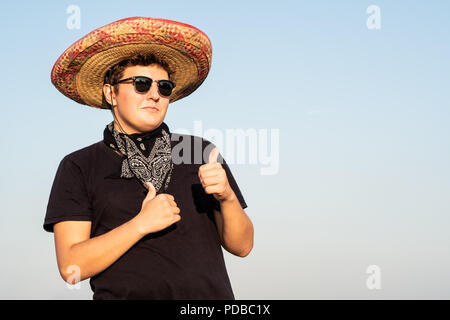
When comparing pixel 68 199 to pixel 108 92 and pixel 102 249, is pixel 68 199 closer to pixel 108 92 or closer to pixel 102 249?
pixel 102 249

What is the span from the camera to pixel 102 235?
360cm

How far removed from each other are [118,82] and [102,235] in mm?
1328

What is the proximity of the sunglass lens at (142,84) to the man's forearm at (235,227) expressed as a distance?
1079 mm

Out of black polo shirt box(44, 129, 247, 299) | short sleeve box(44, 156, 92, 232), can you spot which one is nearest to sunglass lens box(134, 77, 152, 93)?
black polo shirt box(44, 129, 247, 299)

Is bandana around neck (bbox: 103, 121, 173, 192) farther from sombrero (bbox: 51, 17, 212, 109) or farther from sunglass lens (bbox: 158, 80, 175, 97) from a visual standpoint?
sombrero (bbox: 51, 17, 212, 109)

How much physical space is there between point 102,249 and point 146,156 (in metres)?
0.89

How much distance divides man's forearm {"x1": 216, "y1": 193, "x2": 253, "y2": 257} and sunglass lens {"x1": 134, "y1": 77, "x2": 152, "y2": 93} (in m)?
1.08

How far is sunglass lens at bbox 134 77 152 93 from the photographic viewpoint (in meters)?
4.13

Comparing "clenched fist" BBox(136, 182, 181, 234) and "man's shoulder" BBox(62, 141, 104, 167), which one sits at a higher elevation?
"man's shoulder" BBox(62, 141, 104, 167)

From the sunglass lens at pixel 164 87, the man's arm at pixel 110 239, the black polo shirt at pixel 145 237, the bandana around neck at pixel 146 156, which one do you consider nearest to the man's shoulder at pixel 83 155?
the black polo shirt at pixel 145 237

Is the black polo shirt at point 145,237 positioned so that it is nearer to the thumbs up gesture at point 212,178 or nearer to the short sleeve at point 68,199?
the short sleeve at point 68,199

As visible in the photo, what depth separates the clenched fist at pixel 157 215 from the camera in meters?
3.50
